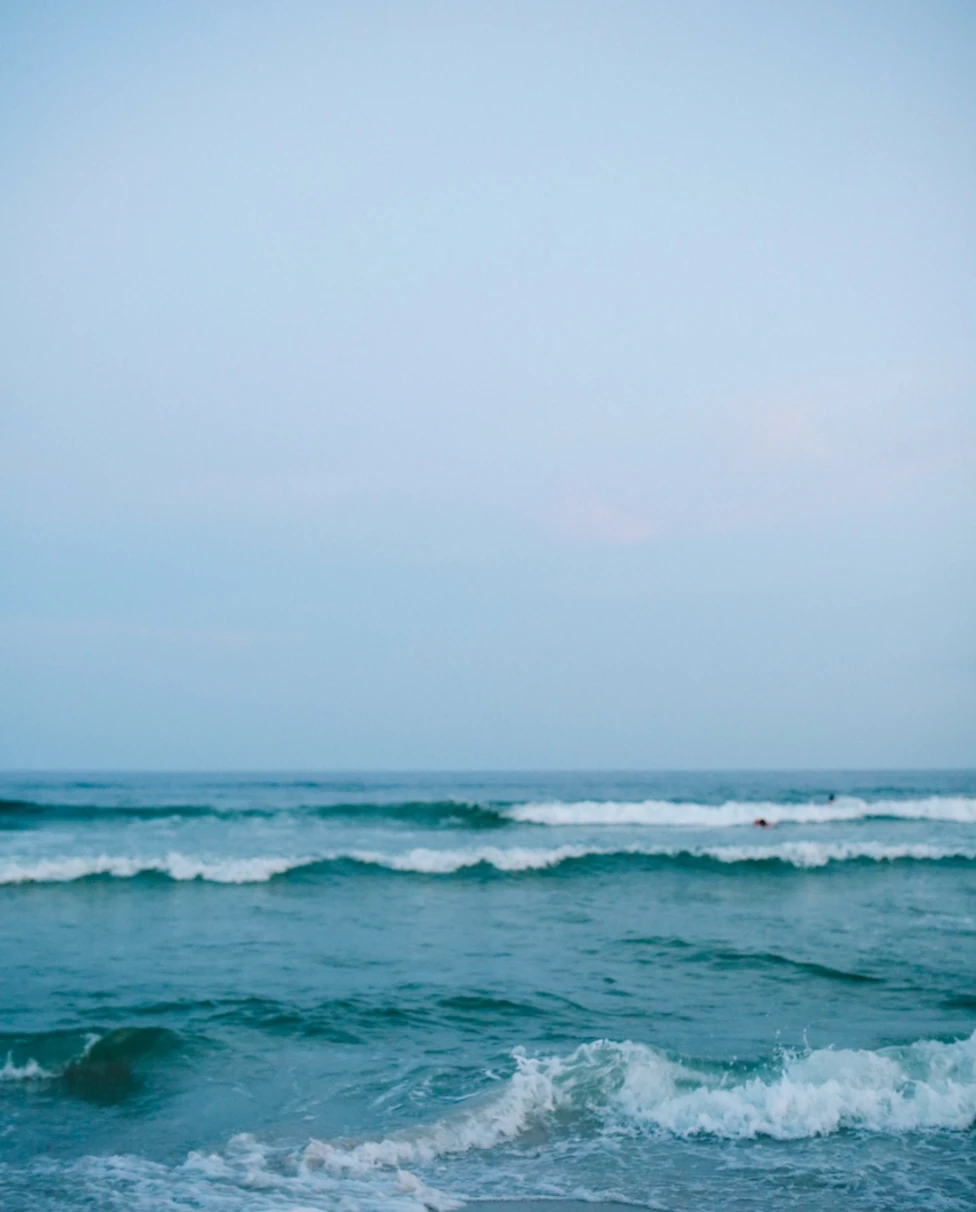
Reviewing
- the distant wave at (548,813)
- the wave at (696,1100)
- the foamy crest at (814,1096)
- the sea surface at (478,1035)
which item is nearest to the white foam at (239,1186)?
the sea surface at (478,1035)

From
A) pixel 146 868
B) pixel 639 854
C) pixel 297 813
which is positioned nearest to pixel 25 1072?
pixel 146 868

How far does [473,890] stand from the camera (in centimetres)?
1808

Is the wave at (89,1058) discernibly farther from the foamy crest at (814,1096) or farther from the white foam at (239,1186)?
the foamy crest at (814,1096)

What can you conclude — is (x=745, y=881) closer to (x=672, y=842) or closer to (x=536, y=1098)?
(x=672, y=842)

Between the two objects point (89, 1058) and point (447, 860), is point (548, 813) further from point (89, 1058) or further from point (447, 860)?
point (89, 1058)

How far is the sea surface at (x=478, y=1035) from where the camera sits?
20.1ft

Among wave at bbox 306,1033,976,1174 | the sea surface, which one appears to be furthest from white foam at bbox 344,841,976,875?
wave at bbox 306,1033,976,1174

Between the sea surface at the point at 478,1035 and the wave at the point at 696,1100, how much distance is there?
0.07 feet

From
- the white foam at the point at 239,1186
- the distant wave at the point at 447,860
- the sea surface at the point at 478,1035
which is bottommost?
the distant wave at the point at 447,860

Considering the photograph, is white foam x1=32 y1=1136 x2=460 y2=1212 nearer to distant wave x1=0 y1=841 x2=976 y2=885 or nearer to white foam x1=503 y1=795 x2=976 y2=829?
distant wave x1=0 y1=841 x2=976 y2=885

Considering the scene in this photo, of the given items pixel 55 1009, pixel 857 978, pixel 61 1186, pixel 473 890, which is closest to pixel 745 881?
pixel 473 890

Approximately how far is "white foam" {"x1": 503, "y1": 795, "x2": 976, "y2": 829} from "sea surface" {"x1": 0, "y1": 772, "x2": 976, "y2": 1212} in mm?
12022

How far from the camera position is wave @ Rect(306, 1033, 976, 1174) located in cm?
666

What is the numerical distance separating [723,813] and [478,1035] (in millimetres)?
25323
